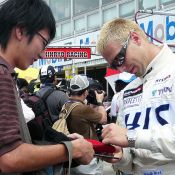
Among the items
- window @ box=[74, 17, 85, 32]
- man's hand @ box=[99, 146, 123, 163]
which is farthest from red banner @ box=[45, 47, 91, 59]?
man's hand @ box=[99, 146, 123, 163]

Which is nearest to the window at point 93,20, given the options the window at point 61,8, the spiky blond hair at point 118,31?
the window at point 61,8

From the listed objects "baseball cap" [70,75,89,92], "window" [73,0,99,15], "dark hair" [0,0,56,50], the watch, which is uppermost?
"window" [73,0,99,15]

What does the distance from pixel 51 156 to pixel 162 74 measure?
1.07 metres

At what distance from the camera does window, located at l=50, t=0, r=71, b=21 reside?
16997mm

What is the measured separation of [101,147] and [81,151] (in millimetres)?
420

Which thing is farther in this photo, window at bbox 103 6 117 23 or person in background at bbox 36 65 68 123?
window at bbox 103 6 117 23

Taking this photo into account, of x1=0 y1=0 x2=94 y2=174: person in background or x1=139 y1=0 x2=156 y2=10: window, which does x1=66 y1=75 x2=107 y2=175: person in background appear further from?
x1=139 y1=0 x2=156 y2=10: window

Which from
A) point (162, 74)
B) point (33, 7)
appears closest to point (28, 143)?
point (33, 7)

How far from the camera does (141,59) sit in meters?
2.75

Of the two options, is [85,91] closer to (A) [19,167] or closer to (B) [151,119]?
(B) [151,119]

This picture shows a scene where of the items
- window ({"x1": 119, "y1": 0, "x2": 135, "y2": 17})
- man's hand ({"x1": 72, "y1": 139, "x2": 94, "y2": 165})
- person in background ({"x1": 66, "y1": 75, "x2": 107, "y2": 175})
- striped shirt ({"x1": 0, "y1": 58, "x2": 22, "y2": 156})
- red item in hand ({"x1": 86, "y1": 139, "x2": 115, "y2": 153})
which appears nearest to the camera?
striped shirt ({"x1": 0, "y1": 58, "x2": 22, "y2": 156})

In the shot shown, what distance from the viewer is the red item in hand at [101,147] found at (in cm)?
236

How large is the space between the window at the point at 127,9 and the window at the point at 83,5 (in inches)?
62.1

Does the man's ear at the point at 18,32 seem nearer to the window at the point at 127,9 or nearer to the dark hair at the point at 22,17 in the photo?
the dark hair at the point at 22,17
